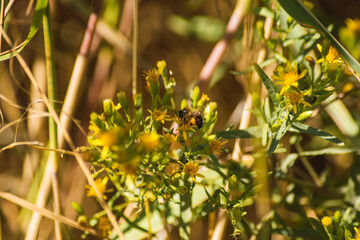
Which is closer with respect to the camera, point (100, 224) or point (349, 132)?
point (100, 224)

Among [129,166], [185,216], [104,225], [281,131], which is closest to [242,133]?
[281,131]

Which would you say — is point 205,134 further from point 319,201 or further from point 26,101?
point 26,101

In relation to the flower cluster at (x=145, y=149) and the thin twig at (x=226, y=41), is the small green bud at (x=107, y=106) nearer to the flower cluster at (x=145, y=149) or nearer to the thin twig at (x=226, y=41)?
the flower cluster at (x=145, y=149)

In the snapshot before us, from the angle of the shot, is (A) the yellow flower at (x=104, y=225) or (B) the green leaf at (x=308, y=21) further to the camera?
(A) the yellow flower at (x=104, y=225)

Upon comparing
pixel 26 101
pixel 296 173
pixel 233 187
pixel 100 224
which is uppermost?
pixel 26 101

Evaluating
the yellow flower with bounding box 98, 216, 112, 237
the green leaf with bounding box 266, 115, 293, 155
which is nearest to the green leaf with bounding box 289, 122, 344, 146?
the green leaf with bounding box 266, 115, 293, 155

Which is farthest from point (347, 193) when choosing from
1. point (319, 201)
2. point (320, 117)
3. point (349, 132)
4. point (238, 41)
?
point (238, 41)

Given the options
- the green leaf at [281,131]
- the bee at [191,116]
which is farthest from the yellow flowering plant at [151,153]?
the green leaf at [281,131]
